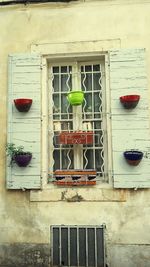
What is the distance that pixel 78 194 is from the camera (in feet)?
16.9

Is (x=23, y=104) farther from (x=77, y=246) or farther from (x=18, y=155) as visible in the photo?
(x=77, y=246)

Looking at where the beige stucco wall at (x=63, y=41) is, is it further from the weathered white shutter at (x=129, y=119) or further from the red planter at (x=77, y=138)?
the red planter at (x=77, y=138)

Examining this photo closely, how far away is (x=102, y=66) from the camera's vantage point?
555cm

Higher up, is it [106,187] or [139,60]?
[139,60]

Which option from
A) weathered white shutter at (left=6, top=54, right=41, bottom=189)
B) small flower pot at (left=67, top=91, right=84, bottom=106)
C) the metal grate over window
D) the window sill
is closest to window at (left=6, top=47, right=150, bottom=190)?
weathered white shutter at (left=6, top=54, right=41, bottom=189)

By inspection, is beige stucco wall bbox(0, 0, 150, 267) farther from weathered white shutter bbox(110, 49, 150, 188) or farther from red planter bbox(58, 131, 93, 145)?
red planter bbox(58, 131, 93, 145)

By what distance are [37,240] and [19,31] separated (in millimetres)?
3426

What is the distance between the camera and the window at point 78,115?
212 inches

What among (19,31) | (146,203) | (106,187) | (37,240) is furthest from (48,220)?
(19,31)

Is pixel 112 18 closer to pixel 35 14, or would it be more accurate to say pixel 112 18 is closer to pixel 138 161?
pixel 35 14

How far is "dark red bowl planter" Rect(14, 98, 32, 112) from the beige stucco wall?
30 cm

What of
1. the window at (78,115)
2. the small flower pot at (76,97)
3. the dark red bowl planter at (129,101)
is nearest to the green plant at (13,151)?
the window at (78,115)

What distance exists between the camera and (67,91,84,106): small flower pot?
17.2 ft

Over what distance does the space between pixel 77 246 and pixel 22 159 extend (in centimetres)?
157
